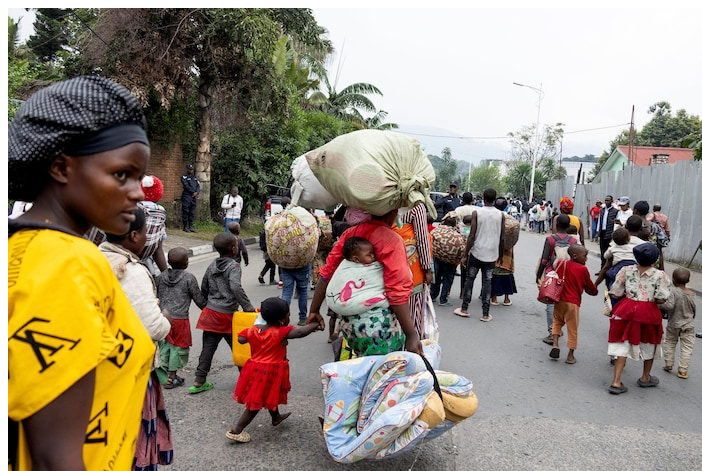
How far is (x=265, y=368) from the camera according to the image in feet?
11.3

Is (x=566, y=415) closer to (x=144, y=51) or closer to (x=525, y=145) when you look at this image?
(x=144, y=51)

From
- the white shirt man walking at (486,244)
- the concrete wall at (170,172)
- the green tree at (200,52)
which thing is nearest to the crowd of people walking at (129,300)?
the white shirt man walking at (486,244)

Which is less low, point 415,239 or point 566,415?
point 415,239

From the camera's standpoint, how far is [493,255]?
7125mm

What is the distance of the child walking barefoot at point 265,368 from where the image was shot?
342 centimetres

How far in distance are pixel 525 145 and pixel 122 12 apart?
44.4 meters

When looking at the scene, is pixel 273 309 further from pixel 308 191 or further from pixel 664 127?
pixel 664 127

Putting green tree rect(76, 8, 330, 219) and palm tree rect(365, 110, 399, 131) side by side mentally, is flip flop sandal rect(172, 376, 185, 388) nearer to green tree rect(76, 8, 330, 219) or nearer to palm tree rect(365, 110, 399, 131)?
green tree rect(76, 8, 330, 219)

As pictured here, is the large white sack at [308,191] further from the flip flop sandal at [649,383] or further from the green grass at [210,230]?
the green grass at [210,230]

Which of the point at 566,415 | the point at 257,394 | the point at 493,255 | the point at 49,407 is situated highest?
the point at 49,407

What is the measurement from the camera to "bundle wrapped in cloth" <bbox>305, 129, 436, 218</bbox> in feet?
9.57

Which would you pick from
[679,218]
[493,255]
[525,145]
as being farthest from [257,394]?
[525,145]

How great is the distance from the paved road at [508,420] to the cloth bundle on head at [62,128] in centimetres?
251

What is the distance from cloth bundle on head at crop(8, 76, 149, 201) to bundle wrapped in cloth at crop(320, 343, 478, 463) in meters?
2.04
